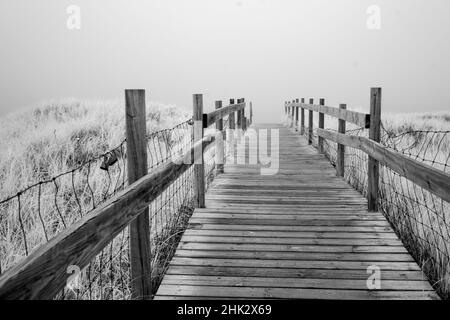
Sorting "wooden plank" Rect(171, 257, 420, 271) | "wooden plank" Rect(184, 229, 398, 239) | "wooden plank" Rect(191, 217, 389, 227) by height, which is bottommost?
"wooden plank" Rect(171, 257, 420, 271)

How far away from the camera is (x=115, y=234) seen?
2.35 metres

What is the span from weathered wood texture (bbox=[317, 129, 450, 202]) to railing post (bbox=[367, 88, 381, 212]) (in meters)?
0.15

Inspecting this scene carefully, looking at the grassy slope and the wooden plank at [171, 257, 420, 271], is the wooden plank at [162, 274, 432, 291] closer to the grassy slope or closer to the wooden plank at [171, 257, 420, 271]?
the wooden plank at [171, 257, 420, 271]

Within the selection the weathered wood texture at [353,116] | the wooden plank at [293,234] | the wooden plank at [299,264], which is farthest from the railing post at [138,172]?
the weathered wood texture at [353,116]

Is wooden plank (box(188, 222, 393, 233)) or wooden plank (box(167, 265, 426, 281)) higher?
wooden plank (box(188, 222, 393, 233))

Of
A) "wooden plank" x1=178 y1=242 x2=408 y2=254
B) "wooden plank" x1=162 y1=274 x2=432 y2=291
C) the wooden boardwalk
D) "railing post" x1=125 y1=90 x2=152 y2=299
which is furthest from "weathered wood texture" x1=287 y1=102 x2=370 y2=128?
"railing post" x1=125 y1=90 x2=152 y2=299

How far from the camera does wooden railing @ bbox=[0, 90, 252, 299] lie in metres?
1.51

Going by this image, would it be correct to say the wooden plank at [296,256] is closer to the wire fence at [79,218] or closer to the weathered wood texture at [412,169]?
the wire fence at [79,218]

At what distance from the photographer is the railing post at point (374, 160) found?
5.25 meters

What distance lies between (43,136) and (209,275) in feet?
24.5

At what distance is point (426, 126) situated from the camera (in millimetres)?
17719

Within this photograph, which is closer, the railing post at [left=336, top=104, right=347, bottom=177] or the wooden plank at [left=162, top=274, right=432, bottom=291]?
the wooden plank at [left=162, top=274, right=432, bottom=291]

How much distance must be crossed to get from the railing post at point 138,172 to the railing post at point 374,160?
9.96 feet

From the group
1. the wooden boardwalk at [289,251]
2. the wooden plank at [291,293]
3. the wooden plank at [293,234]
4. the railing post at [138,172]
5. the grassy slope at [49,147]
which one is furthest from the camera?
the grassy slope at [49,147]
